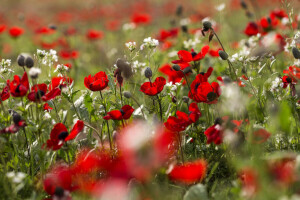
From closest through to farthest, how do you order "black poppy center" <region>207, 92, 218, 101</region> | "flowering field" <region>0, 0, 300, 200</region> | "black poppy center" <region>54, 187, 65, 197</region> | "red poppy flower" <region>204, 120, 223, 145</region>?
1. "flowering field" <region>0, 0, 300, 200</region>
2. "black poppy center" <region>54, 187, 65, 197</region>
3. "red poppy flower" <region>204, 120, 223, 145</region>
4. "black poppy center" <region>207, 92, 218, 101</region>

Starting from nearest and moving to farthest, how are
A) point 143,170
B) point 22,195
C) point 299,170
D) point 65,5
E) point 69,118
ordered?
1. point 143,170
2. point 299,170
3. point 22,195
4. point 69,118
5. point 65,5

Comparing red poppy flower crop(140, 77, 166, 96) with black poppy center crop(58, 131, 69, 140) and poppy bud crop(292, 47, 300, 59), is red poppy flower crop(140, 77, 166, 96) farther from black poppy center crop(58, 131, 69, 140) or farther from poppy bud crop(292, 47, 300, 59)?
poppy bud crop(292, 47, 300, 59)

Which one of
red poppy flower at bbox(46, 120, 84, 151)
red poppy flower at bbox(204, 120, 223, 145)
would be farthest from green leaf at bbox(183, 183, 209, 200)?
red poppy flower at bbox(46, 120, 84, 151)

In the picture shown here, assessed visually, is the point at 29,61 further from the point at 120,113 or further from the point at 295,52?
the point at 295,52

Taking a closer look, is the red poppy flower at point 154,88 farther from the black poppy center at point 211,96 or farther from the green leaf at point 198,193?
the green leaf at point 198,193

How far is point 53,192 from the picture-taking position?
1.13 m

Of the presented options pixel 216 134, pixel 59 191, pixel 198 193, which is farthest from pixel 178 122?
pixel 59 191

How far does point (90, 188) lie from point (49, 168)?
1.48ft

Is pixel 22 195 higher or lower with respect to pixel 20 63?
lower

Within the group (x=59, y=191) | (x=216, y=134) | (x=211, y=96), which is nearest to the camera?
(x=59, y=191)

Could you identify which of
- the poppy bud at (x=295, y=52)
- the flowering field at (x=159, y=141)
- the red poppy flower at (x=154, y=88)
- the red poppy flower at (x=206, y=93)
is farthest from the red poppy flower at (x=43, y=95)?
A: the poppy bud at (x=295, y=52)

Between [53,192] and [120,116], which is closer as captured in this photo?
[53,192]

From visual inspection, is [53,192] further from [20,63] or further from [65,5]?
[65,5]

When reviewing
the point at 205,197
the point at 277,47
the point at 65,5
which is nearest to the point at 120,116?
the point at 205,197
